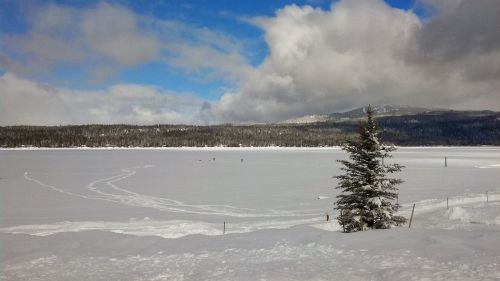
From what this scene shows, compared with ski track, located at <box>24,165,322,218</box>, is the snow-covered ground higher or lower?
higher

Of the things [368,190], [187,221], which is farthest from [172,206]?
[368,190]

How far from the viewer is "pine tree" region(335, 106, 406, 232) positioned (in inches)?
874

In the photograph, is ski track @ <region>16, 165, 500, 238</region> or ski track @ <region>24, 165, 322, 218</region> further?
ski track @ <region>24, 165, 322, 218</region>

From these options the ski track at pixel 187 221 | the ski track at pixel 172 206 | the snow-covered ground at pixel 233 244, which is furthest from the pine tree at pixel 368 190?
the ski track at pixel 172 206

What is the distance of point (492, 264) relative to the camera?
427 inches

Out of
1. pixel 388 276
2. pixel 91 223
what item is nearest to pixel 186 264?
pixel 388 276

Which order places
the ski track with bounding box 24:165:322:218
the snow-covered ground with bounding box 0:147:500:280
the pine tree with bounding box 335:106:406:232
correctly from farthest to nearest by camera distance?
the ski track with bounding box 24:165:322:218
the pine tree with bounding box 335:106:406:232
the snow-covered ground with bounding box 0:147:500:280

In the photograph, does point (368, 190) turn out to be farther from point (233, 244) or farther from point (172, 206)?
point (172, 206)

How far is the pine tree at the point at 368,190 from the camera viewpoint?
22.2 m

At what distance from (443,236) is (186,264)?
9082 millimetres

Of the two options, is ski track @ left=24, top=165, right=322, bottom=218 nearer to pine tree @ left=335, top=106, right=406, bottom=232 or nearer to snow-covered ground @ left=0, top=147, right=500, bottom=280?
snow-covered ground @ left=0, top=147, right=500, bottom=280

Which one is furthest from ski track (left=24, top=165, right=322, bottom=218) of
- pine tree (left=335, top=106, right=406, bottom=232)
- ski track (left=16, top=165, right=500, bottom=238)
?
pine tree (left=335, top=106, right=406, bottom=232)

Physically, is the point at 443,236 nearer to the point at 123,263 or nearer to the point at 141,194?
the point at 123,263

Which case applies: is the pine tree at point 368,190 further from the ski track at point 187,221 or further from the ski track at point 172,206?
the ski track at point 172,206
